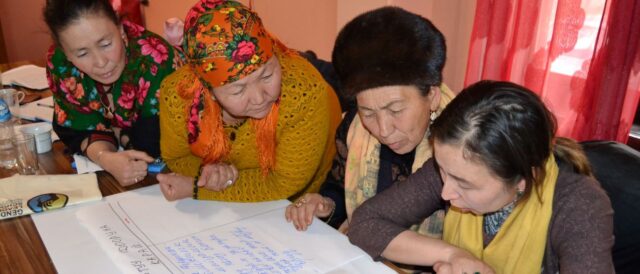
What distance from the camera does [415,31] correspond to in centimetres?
111

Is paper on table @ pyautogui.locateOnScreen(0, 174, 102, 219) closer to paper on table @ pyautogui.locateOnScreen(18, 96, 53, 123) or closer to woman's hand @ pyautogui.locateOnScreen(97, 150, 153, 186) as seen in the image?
woman's hand @ pyautogui.locateOnScreen(97, 150, 153, 186)

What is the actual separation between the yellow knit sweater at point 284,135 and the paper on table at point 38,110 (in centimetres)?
62

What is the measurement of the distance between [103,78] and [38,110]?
46 cm

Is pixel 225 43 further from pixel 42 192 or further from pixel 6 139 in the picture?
pixel 6 139

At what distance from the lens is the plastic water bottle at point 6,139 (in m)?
1.45

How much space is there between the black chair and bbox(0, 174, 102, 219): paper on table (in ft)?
3.52

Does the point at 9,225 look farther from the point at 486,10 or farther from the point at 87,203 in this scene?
the point at 486,10

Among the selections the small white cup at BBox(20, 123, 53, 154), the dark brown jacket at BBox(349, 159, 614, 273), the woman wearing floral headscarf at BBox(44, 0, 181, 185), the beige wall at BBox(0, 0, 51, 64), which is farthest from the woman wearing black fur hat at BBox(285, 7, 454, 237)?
the beige wall at BBox(0, 0, 51, 64)

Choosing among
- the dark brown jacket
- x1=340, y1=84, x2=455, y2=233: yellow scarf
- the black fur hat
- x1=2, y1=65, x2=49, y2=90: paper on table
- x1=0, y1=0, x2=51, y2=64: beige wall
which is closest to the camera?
the dark brown jacket

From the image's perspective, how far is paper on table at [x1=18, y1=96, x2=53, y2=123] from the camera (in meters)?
1.78

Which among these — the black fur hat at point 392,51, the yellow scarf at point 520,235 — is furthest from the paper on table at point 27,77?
the yellow scarf at point 520,235

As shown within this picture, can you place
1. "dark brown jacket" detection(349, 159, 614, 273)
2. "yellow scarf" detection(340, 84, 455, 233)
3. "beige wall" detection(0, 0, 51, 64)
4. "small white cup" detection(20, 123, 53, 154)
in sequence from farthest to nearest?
"beige wall" detection(0, 0, 51, 64), "small white cup" detection(20, 123, 53, 154), "yellow scarf" detection(340, 84, 455, 233), "dark brown jacket" detection(349, 159, 614, 273)

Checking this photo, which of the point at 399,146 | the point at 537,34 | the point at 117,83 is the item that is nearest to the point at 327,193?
the point at 399,146

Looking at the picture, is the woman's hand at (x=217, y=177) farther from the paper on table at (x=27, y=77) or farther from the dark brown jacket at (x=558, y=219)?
the paper on table at (x=27, y=77)
